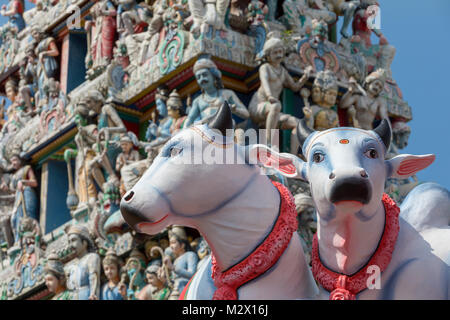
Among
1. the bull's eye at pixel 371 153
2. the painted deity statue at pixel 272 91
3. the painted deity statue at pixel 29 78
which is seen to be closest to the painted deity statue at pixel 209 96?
the painted deity statue at pixel 272 91

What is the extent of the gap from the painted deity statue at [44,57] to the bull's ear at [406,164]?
42.2 feet

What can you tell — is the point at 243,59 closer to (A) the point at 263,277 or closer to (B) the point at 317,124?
(B) the point at 317,124

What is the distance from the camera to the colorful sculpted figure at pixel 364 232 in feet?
17.2

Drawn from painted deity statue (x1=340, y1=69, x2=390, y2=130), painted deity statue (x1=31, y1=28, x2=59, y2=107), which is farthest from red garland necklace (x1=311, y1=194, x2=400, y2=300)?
painted deity statue (x1=31, y1=28, x2=59, y2=107)

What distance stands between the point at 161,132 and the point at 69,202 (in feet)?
10.4

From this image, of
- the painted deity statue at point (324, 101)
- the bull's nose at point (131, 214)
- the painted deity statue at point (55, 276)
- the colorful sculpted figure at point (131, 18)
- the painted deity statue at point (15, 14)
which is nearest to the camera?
the bull's nose at point (131, 214)

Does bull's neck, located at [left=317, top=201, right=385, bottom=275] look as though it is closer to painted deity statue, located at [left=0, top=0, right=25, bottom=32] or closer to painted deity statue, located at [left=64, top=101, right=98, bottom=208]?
painted deity statue, located at [left=64, top=101, right=98, bottom=208]

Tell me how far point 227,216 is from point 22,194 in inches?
463

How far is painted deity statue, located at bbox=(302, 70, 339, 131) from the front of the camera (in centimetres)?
1288

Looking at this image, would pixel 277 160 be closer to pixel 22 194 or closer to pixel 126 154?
pixel 126 154

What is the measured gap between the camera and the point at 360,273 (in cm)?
541

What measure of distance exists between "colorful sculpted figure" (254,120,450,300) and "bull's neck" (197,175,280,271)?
1.09 ft

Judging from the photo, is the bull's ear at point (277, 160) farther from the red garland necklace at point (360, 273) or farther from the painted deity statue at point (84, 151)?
the painted deity statue at point (84, 151)
